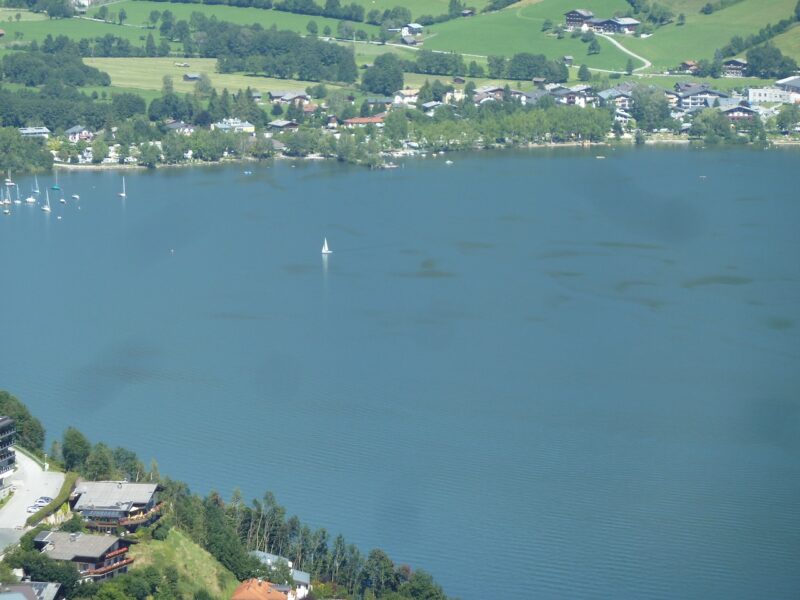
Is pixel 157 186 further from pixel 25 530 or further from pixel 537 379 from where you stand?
pixel 25 530

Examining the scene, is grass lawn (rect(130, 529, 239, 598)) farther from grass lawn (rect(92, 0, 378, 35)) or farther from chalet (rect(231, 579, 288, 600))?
grass lawn (rect(92, 0, 378, 35))

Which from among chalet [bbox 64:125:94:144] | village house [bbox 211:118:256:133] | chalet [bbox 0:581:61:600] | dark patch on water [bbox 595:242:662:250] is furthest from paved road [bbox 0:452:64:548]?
village house [bbox 211:118:256:133]

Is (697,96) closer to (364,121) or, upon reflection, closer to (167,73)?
(364,121)

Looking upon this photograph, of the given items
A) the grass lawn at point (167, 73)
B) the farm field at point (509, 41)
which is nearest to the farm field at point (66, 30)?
the grass lawn at point (167, 73)

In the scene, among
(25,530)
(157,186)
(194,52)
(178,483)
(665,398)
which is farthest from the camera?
(194,52)

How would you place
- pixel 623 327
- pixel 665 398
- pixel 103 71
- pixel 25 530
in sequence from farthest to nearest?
1. pixel 103 71
2. pixel 623 327
3. pixel 665 398
4. pixel 25 530

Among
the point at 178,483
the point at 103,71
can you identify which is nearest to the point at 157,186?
the point at 103,71

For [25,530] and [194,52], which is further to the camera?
[194,52]
